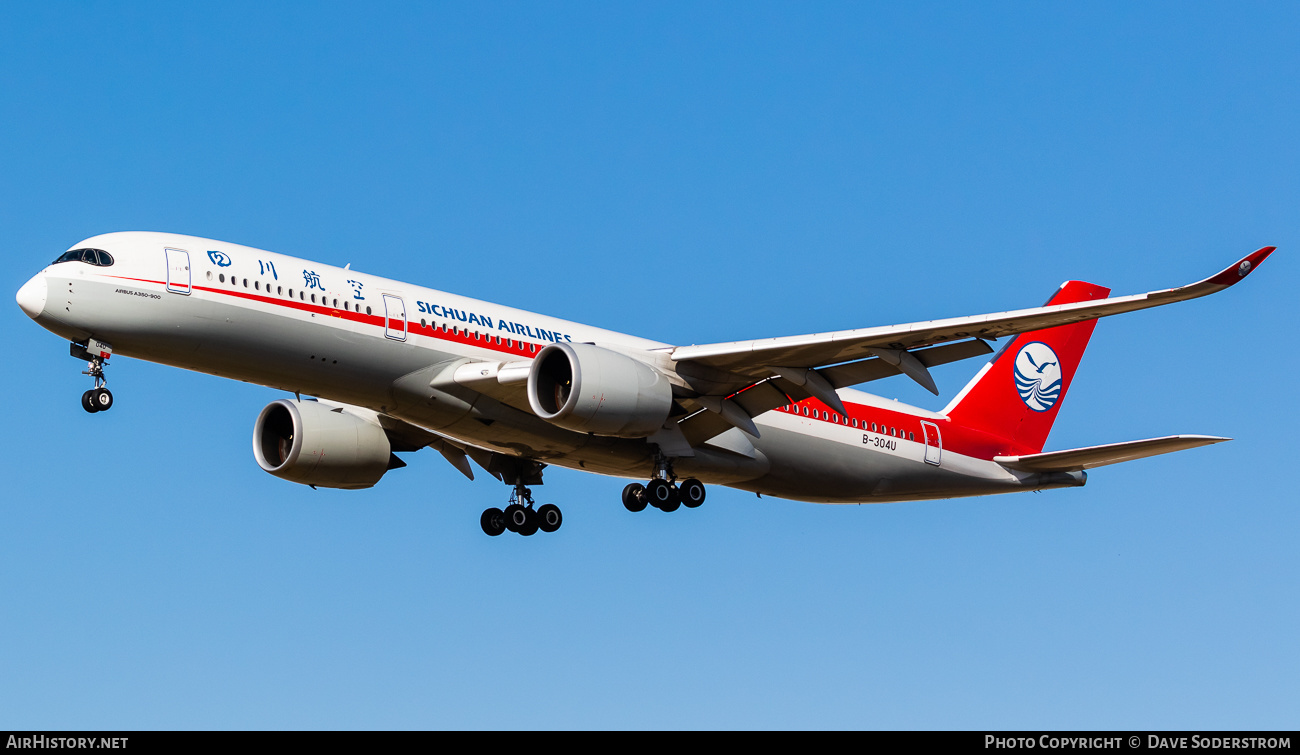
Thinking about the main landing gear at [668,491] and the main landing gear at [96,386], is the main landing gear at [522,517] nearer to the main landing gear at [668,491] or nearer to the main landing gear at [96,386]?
the main landing gear at [668,491]

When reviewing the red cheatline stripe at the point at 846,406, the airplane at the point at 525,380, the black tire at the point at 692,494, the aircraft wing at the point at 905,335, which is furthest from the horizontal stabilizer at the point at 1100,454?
the black tire at the point at 692,494

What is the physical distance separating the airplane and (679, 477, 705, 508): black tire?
0.05 meters

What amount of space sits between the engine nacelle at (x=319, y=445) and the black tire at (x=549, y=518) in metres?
3.71

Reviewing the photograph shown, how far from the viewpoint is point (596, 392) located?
1080 inches

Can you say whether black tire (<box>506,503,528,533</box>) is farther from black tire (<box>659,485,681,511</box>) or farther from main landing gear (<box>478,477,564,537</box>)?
black tire (<box>659,485,681,511</box>)

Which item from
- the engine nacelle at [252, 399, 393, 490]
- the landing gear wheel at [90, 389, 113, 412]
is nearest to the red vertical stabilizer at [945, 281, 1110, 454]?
the engine nacelle at [252, 399, 393, 490]

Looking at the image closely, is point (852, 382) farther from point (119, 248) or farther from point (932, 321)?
point (119, 248)

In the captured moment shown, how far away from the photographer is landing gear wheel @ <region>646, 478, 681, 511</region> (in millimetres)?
30312

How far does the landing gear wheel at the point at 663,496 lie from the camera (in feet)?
99.5

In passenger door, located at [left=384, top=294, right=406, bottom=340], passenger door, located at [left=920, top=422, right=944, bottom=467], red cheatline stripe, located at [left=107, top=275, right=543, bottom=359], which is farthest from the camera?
passenger door, located at [left=920, top=422, right=944, bottom=467]

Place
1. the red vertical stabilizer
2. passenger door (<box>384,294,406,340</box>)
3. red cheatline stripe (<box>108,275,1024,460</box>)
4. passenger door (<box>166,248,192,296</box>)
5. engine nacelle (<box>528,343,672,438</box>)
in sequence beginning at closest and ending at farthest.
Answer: passenger door (<box>166,248,192,296</box>) < red cheatline stripe (<box>108,275,1024,460</box>) < engine nacelle (<box>528,343,672,438</box>) < passenger door (<box>384,294,406,340</box>) < the red vertical stabilizer

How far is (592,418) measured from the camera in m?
27.5

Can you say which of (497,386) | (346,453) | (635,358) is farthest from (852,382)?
(346,453)

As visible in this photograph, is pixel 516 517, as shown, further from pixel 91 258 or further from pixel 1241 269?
pixel 1241 269
